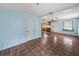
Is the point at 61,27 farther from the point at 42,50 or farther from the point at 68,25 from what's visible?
the point at 42,50

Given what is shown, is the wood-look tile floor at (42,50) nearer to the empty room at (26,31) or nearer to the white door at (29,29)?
the empty room at (26,31)

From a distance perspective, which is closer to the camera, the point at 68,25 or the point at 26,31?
the point at 26,31

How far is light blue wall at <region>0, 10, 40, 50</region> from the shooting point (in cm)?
409

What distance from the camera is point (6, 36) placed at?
169 inches

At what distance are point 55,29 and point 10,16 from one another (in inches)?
359

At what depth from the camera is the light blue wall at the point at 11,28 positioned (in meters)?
4.09

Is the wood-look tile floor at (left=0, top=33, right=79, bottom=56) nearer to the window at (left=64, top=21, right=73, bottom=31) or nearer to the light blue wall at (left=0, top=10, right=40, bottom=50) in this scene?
the light blue wall at (left=0, top=10, right=40, bottom=50)

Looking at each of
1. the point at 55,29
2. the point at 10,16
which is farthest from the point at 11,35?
the point at 55,29

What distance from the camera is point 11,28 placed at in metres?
4.56

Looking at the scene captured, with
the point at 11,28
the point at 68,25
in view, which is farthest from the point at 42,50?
the point at 68,25

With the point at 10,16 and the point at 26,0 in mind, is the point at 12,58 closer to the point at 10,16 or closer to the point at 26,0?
the point at 26,0

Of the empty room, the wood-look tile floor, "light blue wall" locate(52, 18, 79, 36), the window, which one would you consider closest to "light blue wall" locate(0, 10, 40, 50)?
the empty room

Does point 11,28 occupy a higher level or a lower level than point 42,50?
higher

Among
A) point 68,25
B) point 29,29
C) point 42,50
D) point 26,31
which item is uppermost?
point 68,25
